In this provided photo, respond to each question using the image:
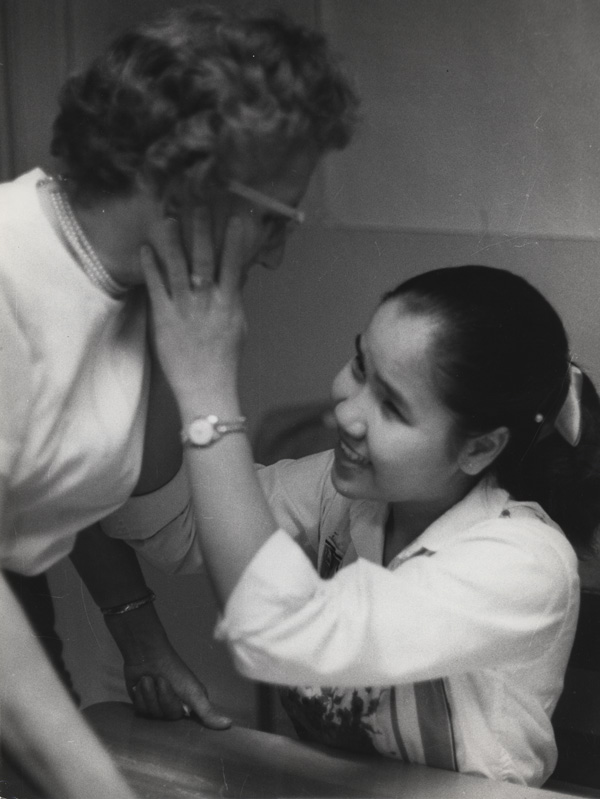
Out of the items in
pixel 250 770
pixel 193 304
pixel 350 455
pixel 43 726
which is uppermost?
pixel 193 304

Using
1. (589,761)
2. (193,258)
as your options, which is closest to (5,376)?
(193,258)

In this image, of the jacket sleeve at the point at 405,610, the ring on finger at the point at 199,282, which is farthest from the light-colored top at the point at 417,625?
the ring on finger at the point at 199,282

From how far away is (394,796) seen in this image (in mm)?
1067

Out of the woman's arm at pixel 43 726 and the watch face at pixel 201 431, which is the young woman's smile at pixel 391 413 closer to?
the watch face at pixel 201 431

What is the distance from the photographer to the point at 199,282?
0.94 m

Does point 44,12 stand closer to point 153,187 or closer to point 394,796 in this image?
point 153,187

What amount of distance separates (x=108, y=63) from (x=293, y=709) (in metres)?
0.64

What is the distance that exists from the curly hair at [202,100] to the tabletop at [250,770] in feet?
1.80

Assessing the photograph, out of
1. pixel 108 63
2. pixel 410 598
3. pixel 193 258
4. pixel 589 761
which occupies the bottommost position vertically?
pixel 589 761

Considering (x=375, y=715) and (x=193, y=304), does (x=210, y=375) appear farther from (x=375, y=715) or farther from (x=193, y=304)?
(x=375, y=715)

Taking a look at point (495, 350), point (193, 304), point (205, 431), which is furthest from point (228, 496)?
point (495, 350)

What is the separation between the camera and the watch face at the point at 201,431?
36.4 inches

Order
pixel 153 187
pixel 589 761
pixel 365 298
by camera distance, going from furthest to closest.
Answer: pixel 589 761, pixel 365 298, pixel 153 187

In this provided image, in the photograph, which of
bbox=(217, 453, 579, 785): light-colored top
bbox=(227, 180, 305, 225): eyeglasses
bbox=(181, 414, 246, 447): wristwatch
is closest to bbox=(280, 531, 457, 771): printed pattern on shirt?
bbox=(217, 453, 579, 785): light-colored top
